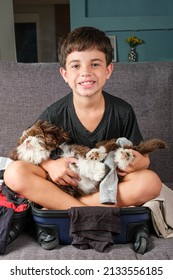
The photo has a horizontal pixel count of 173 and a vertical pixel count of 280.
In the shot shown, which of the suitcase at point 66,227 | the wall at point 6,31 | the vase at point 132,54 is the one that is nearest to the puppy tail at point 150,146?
the suitcase at point 66,227

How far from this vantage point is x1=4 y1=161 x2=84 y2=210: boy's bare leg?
75 cm

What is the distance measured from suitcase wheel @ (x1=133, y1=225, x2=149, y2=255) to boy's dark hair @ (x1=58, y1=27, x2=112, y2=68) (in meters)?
0.35

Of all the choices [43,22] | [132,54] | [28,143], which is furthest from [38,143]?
[43,22]

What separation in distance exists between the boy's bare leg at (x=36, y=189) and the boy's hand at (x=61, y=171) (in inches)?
0.9

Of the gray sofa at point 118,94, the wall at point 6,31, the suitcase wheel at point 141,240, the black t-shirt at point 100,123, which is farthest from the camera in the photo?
the wall at point 6,31

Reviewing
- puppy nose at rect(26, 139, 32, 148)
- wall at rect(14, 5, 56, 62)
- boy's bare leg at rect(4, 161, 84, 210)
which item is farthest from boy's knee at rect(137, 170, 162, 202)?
wall at rect(14, 5, 56, 62)

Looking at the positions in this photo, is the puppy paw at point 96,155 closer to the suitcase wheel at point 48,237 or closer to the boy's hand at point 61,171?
the boy's hand at point 61,171

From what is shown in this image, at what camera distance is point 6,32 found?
2.37 meters

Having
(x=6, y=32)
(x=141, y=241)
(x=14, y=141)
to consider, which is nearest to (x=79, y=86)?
(x=141, y=241)

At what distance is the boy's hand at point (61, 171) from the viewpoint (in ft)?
2.52

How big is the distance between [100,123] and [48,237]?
27 cm

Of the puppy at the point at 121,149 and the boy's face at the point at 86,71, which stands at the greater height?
the boy's face at the point at 86,71
